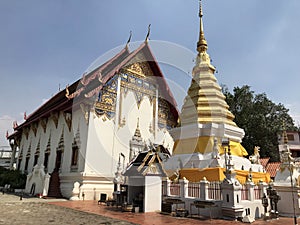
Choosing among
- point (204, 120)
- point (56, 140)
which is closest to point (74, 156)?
point (56, 140)

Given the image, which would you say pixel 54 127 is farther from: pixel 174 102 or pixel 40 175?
pixel 174 102

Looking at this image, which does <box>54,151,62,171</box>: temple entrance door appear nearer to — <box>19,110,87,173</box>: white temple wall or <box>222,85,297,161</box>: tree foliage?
<box>19,110,87,173</box>: white temple wall

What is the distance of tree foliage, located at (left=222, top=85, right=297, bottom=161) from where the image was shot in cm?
2109

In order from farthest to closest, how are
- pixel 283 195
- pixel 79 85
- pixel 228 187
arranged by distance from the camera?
pixel 79 85 → pixel 283 195 → pixel 228 187

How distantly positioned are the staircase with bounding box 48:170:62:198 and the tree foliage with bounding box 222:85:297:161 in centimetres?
1526

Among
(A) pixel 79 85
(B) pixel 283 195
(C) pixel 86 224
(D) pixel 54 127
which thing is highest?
(A) pixel 79 85

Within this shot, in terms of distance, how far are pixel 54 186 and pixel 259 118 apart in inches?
654

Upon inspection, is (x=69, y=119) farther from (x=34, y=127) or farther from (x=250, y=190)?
(x=250, y=190)

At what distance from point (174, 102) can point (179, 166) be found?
7.88m

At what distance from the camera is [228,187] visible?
6.97 m

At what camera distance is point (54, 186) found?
13.3m

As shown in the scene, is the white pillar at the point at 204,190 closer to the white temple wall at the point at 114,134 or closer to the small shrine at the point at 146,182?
the small shrine at the point at 146,182

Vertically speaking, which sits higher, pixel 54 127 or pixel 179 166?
pixel 54 127

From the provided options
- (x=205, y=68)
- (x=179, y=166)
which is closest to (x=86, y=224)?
(x=179, y=166)
